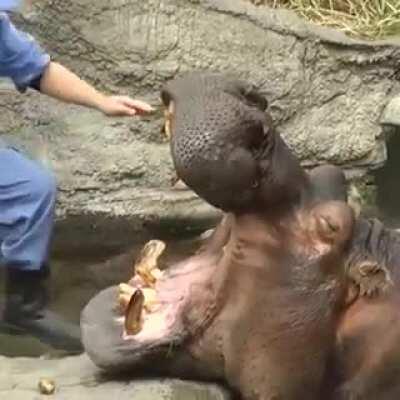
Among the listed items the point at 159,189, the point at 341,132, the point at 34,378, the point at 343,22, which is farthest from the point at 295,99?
the point at 34,378

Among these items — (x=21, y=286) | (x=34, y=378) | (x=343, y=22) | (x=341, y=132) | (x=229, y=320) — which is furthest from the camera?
(x=343, y=22)

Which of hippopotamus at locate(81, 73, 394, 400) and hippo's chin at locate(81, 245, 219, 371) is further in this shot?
hippo's chin at locate(81, 245, 219, 371)

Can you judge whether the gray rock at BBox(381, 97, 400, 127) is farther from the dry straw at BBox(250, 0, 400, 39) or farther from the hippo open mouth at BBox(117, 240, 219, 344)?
the hippo open mouth at BBox(117, 240, 219, 344)

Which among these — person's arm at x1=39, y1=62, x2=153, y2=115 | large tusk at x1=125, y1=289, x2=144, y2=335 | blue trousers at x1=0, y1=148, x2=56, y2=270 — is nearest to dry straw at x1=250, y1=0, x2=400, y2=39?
person's arm at x1=39, y1=62, x2=153, y2=115

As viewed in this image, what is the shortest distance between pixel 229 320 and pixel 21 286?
1100 millimetres

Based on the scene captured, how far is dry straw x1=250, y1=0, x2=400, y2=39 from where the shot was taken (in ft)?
14.4

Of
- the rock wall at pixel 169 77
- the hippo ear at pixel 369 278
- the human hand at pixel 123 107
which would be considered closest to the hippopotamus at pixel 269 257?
the hippo ear at pixel 369 278

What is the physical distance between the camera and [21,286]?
3164mm

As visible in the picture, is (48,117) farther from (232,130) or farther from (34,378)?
(232,130)

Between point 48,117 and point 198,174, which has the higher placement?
point 198,174

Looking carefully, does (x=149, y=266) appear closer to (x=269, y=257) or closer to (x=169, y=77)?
(x=269, y=257)

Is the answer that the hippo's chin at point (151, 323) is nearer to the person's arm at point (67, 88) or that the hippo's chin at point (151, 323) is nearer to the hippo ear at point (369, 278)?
the hippo ear at point (369, 278)

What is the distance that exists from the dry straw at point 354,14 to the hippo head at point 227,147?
229 cm

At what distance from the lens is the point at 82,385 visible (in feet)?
7.50
